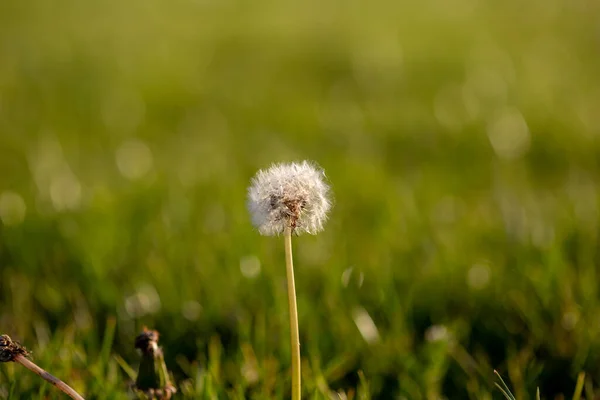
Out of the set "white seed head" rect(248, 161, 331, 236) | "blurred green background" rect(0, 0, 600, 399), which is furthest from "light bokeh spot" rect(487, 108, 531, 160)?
"white seed head" rect(248, 161, 331, 236)

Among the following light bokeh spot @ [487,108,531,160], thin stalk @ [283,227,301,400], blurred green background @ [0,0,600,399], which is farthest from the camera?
light bokeh spot @ [487,108,531,160]

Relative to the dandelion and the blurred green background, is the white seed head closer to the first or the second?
the dandelion

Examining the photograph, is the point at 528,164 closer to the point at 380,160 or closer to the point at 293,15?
the point at 380,160

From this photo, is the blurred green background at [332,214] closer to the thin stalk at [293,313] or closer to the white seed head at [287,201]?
the thin stalk at [293,313]

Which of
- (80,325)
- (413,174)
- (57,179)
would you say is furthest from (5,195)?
(413,174)

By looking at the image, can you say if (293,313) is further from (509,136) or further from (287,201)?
(509,136)

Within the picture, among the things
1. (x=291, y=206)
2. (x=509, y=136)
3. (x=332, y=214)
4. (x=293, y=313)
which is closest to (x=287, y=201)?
(x=291, y=206)

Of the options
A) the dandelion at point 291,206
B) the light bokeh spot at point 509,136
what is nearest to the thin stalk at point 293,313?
the dandelion at point 291,206
